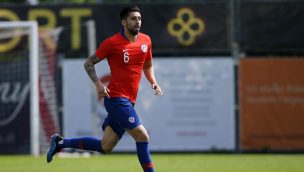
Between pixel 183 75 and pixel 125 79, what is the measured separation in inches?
372

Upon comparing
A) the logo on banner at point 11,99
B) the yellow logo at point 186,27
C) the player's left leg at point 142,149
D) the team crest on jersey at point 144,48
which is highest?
the team crest on jersey at point 144,48

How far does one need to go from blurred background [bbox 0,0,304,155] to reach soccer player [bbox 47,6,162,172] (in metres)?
8.43

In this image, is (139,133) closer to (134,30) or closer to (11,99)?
(134,30)

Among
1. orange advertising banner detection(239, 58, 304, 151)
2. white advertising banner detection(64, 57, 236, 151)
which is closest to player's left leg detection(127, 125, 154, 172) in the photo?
white advertising banner detection(64, 57, 236, 151)

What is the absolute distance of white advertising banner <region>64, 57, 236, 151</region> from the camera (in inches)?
778

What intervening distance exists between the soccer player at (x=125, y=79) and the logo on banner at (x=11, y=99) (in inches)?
353

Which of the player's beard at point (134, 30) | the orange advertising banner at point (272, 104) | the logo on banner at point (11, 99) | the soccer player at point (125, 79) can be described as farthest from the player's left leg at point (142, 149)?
the orange advertising banner at point (272, 104)

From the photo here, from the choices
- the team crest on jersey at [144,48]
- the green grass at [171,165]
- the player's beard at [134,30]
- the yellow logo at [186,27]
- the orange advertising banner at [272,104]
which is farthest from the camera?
the yellow logo at [186,27]

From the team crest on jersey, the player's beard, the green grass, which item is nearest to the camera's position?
the player's beard

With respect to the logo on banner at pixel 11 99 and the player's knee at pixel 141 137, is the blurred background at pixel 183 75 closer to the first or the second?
the logo on banner at pixel 11 99

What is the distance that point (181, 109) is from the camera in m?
19.8

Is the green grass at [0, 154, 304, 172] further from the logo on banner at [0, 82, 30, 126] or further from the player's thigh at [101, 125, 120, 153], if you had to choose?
the logo on banner at [0, 82, 30, 126]

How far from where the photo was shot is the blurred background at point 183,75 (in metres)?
19.5

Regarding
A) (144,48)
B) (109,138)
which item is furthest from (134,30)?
(109,138)
